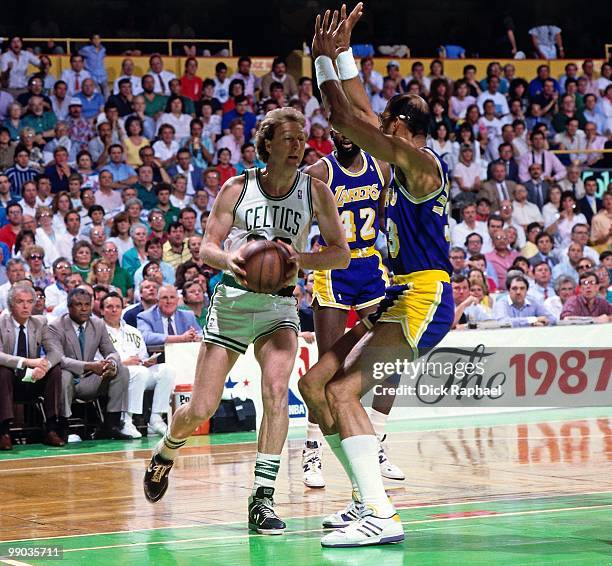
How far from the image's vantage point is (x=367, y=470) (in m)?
6.45

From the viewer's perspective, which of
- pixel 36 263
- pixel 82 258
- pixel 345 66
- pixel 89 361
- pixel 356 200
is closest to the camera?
pixel 345 66

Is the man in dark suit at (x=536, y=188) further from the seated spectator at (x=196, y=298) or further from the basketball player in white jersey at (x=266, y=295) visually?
the basketball player in white jersey at (x=266, y=295)

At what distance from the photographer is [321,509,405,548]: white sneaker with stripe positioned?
20.8 feet

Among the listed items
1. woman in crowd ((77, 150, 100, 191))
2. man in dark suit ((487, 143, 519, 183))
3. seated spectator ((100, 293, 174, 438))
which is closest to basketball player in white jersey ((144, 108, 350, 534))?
seated spectator ((100, 293, 174, 438))

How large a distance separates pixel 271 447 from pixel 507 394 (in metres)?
7.32

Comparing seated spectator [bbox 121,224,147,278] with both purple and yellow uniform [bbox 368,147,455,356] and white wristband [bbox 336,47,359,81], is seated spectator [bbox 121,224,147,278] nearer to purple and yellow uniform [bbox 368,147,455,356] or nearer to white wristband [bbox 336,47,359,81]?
white wristband [bbox 336,47,359,81]

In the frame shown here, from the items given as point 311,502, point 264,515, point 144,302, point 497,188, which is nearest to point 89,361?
point 144,302

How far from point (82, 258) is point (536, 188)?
8194 mm

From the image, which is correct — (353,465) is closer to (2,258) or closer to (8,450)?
(8,450)

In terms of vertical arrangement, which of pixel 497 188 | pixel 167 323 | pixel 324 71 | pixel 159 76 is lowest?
pixel 167 323

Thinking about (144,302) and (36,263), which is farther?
(36,263)

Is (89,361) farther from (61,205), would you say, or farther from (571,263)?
(571,263)

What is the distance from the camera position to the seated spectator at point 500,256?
16906 millimetres

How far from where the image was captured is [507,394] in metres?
13.8
